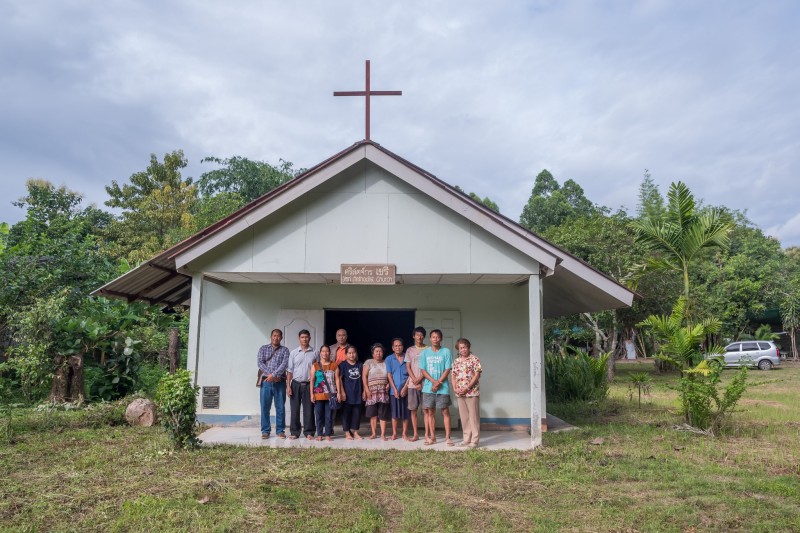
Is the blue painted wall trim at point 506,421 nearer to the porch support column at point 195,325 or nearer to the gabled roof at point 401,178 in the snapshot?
the gabled roof at point 401,178

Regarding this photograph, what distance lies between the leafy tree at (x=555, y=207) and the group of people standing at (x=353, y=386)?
29799mm

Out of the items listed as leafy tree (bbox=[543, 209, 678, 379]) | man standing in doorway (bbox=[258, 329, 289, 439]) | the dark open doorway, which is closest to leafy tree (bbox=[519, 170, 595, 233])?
leafy tree (bbox=[543, 209, 678, 379])

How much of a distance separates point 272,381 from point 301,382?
0.42m

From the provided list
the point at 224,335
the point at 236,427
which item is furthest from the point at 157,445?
the point at 224,335

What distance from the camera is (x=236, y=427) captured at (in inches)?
371

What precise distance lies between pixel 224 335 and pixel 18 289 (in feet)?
19.5

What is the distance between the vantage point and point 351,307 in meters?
10.0

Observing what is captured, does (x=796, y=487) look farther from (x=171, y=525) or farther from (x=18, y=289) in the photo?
(x=18, y=289)

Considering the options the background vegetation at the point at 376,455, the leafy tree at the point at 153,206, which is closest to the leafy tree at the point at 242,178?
the leafy tree at the point at 153,206

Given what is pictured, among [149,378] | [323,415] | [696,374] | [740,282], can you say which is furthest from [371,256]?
[740,282]

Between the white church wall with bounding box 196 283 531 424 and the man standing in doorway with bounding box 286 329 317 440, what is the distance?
139cm

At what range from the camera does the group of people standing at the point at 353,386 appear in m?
8.20

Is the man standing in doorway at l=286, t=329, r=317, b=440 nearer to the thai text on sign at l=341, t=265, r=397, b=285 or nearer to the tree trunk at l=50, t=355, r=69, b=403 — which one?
the thai text on sign at l=341, t=265, r=397, b=285

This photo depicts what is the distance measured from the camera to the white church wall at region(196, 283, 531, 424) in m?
9.65
